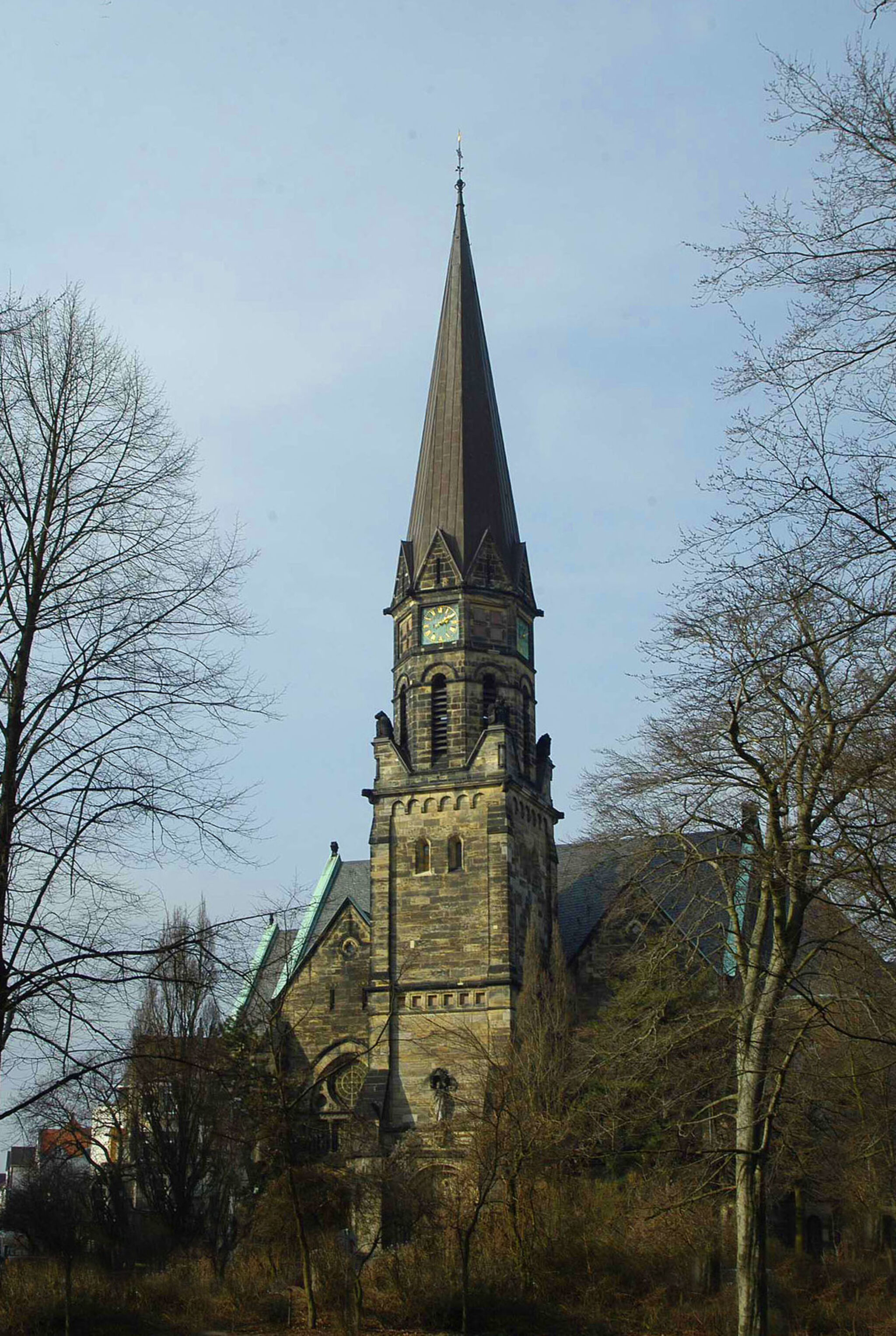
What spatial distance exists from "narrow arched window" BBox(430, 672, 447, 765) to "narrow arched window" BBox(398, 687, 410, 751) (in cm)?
73

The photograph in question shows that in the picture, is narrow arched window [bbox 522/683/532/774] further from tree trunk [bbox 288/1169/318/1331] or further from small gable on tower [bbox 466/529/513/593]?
tree trunk [bbox 288/1169/318/1331]

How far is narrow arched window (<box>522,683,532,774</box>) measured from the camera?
4022cm

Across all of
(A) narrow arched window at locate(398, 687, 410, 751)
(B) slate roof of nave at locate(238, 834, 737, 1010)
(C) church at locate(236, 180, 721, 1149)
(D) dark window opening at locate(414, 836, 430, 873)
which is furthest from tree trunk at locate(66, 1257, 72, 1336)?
(A) narrow arched window at locate(398, 687, 410, 751)

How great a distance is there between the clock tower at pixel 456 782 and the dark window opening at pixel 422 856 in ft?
0.10

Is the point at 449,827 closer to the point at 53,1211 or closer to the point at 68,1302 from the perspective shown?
the point at 53,1211

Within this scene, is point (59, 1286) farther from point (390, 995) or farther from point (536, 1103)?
point (390, 995)

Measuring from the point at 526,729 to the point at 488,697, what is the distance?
4.68 ft

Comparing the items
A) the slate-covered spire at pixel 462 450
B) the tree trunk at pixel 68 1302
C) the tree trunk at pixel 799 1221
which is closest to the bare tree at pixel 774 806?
the tree trunk at pixel 68 1302

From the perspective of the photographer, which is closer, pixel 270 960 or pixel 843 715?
pixel 843 715

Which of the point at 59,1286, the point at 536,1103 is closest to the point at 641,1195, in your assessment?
the point at 536,1103

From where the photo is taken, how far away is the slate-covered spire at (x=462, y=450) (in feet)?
137

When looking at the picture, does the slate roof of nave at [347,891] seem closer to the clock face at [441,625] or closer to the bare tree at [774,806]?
the clock face at [441,625]

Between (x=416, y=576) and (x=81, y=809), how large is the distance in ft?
95.6

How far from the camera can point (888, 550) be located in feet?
35.0
